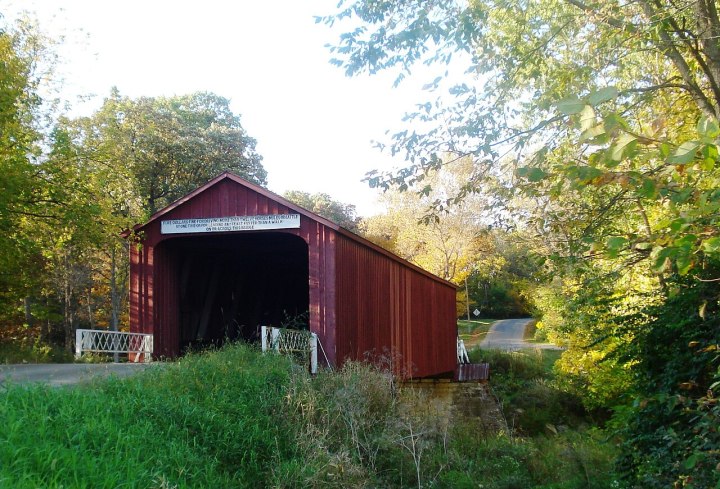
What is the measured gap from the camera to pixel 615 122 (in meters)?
2.90

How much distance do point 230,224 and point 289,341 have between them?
256cm

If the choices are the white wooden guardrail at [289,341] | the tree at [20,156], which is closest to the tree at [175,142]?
the tree at [20,156]

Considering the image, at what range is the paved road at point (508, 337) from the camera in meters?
32.4

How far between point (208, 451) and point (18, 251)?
340 inches

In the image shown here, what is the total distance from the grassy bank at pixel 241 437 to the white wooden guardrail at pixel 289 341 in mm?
435

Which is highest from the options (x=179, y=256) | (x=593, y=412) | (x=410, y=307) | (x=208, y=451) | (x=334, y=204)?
(x=334, y=204)

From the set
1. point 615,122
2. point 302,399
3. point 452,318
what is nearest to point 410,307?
point 452,318

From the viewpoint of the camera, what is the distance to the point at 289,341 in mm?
10992

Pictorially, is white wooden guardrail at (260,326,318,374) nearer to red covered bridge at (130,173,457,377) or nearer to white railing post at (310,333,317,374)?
white railing post at (310,333,317,374)

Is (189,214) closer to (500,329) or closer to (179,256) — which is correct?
(179,256)

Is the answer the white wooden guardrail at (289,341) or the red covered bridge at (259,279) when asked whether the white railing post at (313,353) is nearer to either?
the white wooden guardrail at (289,341)

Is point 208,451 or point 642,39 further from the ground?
point 642,39

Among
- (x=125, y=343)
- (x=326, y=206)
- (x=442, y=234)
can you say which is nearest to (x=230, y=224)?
(x=125, y=343)

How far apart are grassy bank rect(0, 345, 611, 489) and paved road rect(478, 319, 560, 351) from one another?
19915mm
